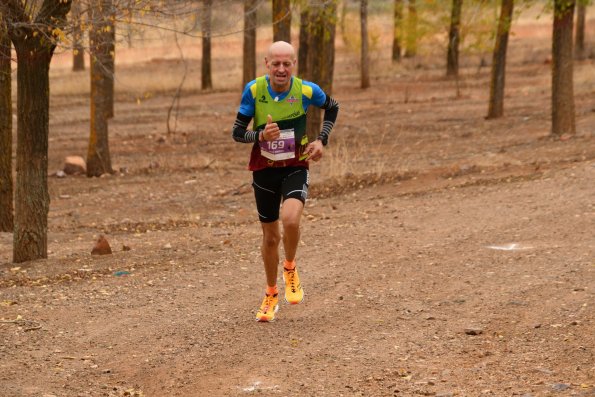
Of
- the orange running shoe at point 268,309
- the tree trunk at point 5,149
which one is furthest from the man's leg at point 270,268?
the tree trunk at point 5,149

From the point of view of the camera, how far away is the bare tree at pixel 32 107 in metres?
9.16

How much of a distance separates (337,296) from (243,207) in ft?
20.2

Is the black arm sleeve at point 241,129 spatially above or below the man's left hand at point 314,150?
above

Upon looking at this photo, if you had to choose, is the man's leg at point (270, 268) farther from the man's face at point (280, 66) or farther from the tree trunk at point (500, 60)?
the tree trunk at point (500, 60)

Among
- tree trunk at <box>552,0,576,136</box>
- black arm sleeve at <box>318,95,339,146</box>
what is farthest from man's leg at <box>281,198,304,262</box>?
tree trunk at <box>552,0,576,136</box>

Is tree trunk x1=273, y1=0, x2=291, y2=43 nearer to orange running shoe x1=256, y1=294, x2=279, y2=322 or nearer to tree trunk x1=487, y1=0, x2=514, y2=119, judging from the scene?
tree trunk x1=487, y1=0, x2=514, y2=119

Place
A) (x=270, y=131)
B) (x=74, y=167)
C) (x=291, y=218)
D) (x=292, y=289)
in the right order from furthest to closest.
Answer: (x=74, y=167) → (x=292, y=289) → (x=291, y=218) → (x=270, y=131)

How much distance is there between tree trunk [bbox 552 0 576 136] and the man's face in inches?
399

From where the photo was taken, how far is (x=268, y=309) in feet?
25.0

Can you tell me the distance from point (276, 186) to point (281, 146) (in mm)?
352

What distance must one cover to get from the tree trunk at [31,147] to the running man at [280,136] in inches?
123

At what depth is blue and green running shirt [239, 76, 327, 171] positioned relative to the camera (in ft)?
23.3

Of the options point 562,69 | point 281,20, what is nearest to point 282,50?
point 281,20

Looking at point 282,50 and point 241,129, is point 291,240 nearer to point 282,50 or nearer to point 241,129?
point 241,129
